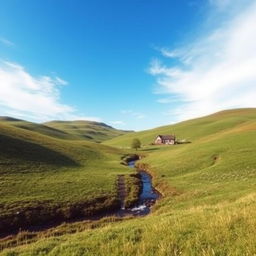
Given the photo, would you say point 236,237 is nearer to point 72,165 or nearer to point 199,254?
point 199,254

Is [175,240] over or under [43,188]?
over

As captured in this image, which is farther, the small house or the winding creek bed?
the small house

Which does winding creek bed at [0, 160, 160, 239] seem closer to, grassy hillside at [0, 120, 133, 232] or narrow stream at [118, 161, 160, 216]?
narrow stream at [118, 161, 160, 216]

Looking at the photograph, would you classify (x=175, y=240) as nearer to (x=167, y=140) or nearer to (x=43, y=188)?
(x=43, y=188)

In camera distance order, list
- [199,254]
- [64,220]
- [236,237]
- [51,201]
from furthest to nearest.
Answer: [51,201] → [64,220] → [236,237] → [199,254]

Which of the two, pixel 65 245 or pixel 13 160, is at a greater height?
pixel 13 160

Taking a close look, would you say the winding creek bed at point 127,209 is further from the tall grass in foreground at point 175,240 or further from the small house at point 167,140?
the small house at point 167,140

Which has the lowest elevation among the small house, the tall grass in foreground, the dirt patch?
the dirt patch

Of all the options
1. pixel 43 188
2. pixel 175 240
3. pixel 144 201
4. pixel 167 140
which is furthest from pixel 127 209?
pixel 167 140

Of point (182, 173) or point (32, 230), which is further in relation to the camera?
point (182, 173)

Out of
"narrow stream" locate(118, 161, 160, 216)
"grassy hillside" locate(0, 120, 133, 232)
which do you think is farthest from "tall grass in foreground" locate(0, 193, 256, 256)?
"narrow stream" locate(118, 161, 160, 216)

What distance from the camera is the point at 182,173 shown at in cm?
5200

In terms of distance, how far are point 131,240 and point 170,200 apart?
75.3ft

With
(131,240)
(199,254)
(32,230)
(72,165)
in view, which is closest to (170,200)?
(32,230)
